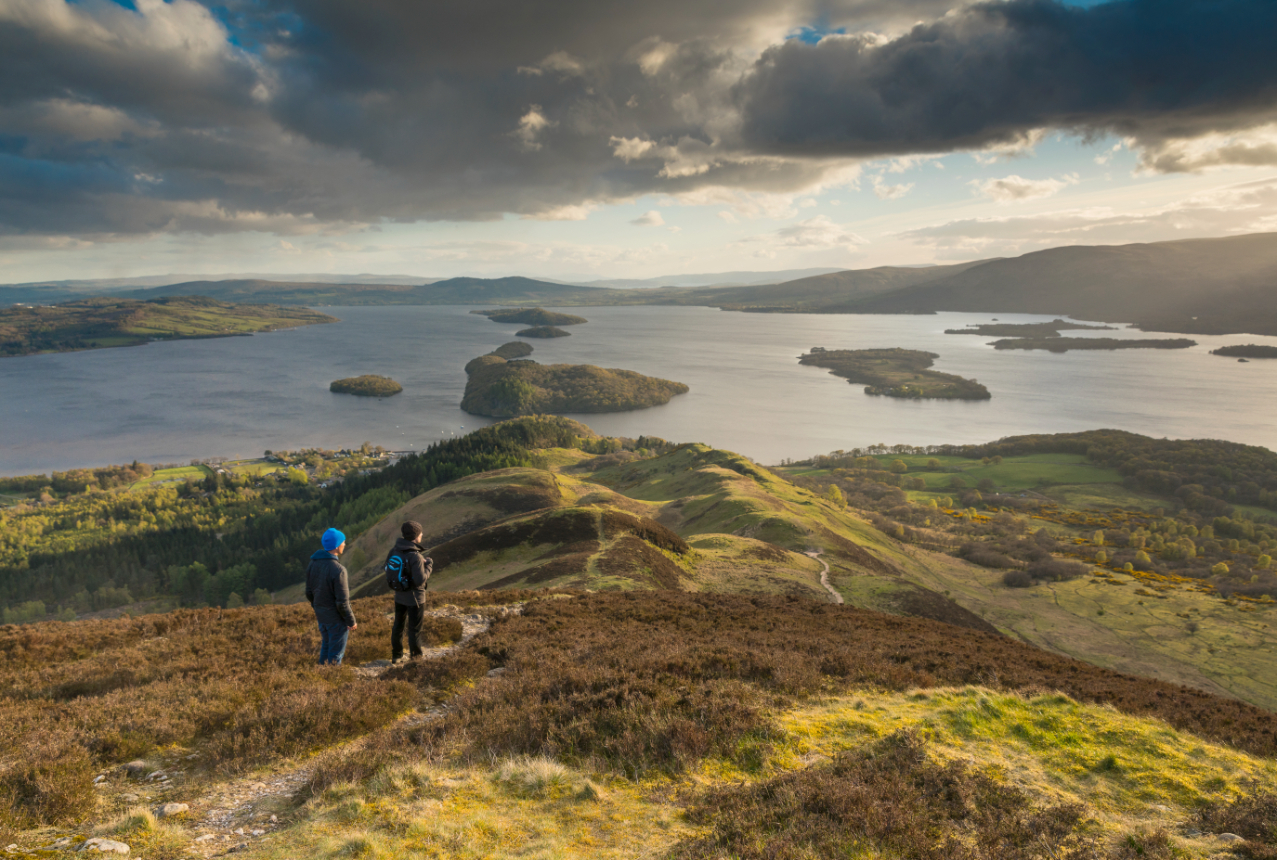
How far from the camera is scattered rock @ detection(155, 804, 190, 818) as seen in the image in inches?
315

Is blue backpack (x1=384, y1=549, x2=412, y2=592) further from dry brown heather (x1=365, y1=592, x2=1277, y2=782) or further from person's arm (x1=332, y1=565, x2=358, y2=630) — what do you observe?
dry brown heather (x1=365, y1=592, x2=1277, y2=782)

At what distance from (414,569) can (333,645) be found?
2.90 meters

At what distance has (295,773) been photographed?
943 cm

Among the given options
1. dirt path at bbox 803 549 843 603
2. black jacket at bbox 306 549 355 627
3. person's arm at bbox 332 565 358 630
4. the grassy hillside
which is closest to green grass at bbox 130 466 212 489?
dirt path at bbox 803 549 843 603

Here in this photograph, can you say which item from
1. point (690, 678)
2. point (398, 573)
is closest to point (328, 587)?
point (398, 573)

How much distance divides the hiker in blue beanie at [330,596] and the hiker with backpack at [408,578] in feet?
3.45

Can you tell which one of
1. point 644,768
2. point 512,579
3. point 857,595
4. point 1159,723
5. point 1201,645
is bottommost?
point 1201,645

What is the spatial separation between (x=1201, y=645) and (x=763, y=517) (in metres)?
39.8

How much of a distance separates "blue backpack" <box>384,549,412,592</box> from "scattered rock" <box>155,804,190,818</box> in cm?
594

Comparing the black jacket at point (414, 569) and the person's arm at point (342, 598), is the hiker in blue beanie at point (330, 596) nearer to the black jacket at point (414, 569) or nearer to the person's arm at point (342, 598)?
the person's arm at point (342, 598)

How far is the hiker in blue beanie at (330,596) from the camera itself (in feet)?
43.3

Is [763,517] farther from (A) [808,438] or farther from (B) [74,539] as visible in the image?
(B) [74,539]

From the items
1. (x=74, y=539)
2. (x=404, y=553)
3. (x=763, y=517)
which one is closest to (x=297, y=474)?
(x=74, y=539)

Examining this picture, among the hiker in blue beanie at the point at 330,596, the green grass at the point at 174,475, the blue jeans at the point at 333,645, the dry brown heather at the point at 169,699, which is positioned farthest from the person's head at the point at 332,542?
the green grass at the point at 174,475
